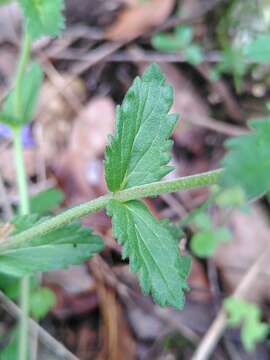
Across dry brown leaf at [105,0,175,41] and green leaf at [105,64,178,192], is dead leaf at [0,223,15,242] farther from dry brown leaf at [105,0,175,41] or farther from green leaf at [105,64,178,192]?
dry brown leaf at [105,0,175,41]

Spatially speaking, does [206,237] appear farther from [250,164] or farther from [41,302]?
[250,164]

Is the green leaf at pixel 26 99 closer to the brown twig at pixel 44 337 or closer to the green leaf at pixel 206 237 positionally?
the brown twig at pixel 44 337

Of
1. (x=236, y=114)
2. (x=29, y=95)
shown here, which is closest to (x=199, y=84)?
(x=236, y=114)

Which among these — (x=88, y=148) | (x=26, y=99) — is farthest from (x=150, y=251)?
(x=88, y=148)

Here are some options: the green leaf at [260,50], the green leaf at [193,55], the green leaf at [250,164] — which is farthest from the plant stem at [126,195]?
the green leaf at [193,55]

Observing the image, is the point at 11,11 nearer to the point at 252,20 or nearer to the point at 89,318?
the point at 252,20

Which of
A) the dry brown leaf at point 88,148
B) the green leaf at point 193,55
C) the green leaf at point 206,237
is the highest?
the green leaf at point 193,55
